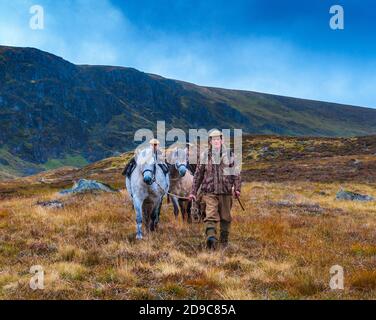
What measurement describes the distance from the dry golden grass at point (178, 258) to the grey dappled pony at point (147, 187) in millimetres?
533

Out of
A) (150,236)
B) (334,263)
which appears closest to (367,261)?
(334,263)

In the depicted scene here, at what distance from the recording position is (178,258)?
9.15 m

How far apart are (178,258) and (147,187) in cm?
307

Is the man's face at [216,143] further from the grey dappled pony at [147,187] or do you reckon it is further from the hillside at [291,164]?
the hillside at [291,164]

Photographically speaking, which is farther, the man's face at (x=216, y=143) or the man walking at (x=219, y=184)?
the man's face at (x=216, y=143)

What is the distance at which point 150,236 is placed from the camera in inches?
451

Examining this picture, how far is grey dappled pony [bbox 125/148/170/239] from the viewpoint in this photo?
1138cm

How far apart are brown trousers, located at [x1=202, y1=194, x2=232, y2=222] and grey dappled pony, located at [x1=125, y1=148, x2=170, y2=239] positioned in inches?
62.9

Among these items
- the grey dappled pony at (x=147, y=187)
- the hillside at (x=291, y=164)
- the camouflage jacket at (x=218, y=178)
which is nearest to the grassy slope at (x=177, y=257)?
the grey dappled pony at (x=147, y=187)

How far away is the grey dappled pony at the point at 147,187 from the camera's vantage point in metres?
11.4

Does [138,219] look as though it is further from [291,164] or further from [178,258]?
[291,164]

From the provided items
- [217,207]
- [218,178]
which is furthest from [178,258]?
[218,178]

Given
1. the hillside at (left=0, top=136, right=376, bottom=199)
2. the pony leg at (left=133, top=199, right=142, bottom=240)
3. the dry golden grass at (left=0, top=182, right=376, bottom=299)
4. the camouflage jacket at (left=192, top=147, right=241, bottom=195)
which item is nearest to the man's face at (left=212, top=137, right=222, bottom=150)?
the camouflage jacket at (left=192, top=147, right=241, bottom=195)
